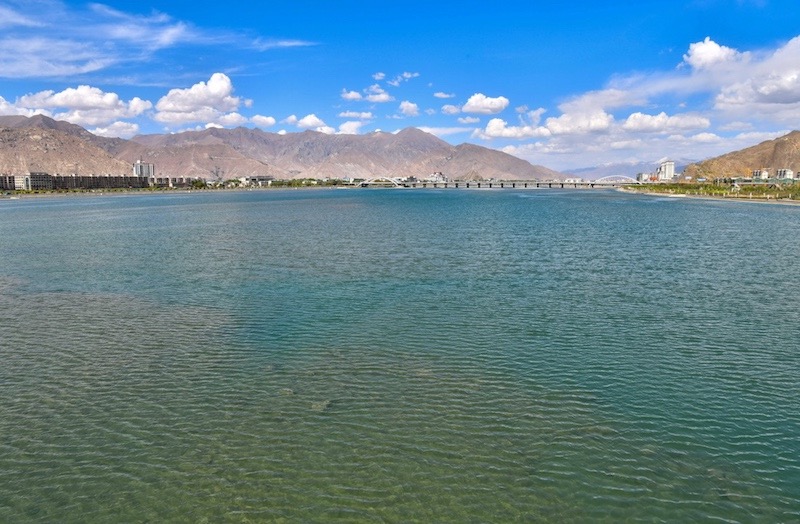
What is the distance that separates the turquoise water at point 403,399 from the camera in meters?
12.7

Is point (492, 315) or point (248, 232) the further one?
point (248, 232)

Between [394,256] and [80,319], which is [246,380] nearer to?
[80,319]

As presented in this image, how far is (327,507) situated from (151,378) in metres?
10.5

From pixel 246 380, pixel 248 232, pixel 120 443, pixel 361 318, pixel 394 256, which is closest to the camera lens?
pixel 120 443

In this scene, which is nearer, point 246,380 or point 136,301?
point 246,380

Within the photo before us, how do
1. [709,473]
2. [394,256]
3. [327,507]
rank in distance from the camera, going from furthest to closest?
1. [394,256]
2. [709,473]
3. [327,507]

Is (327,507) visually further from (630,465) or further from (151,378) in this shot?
(151,378)

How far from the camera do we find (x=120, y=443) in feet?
49.9

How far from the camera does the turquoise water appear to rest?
12719mm

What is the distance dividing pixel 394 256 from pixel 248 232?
36.0 metres

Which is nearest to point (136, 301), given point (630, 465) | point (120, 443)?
point (120, 443)

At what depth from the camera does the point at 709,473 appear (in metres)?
13.4

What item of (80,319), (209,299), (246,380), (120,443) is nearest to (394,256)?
(209,299)

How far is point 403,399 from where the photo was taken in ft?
58.4
